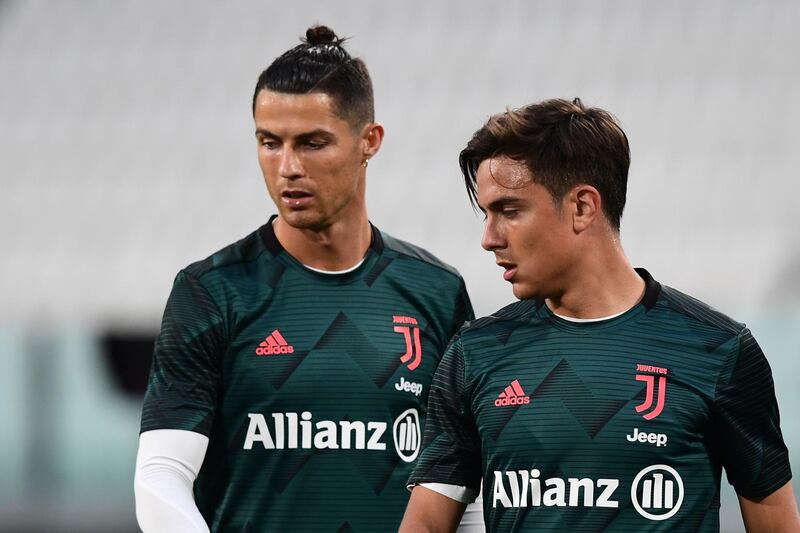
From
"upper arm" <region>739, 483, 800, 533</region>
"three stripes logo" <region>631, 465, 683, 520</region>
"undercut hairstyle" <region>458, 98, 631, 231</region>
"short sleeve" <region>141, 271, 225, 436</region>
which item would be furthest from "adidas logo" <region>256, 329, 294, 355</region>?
"upper arm" <region>739, 483, 800, 533</region>

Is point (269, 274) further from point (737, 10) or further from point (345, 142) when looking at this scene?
point (737, 10)

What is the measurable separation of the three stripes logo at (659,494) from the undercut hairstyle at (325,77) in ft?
4.14

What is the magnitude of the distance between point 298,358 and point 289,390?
0.08m

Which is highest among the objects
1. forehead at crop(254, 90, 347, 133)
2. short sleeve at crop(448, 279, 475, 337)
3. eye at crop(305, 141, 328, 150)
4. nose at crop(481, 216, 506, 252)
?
forehead at crop(254, 90, 347, 133)

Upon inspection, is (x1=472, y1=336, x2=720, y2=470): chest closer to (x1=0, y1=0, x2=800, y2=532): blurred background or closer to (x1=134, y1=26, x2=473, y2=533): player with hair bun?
(x1=134, y1=26, x2=473, y2=533): player with hair bun

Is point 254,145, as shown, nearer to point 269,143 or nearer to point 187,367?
point 269,143

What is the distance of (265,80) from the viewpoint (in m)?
3.26

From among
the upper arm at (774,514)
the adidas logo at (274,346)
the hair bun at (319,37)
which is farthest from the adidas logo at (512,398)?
the hair bun at (319,37)

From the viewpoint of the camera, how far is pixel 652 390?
2605mm

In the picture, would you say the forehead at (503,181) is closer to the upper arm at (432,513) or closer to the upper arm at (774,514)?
the upper arm at (432,513)

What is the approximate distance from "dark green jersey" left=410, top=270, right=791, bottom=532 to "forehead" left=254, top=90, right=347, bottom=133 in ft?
2.57

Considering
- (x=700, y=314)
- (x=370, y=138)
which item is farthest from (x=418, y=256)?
(x=700, y=314)

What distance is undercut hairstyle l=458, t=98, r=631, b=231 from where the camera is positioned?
2.63 m

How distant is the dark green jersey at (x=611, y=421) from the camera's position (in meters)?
2.54
